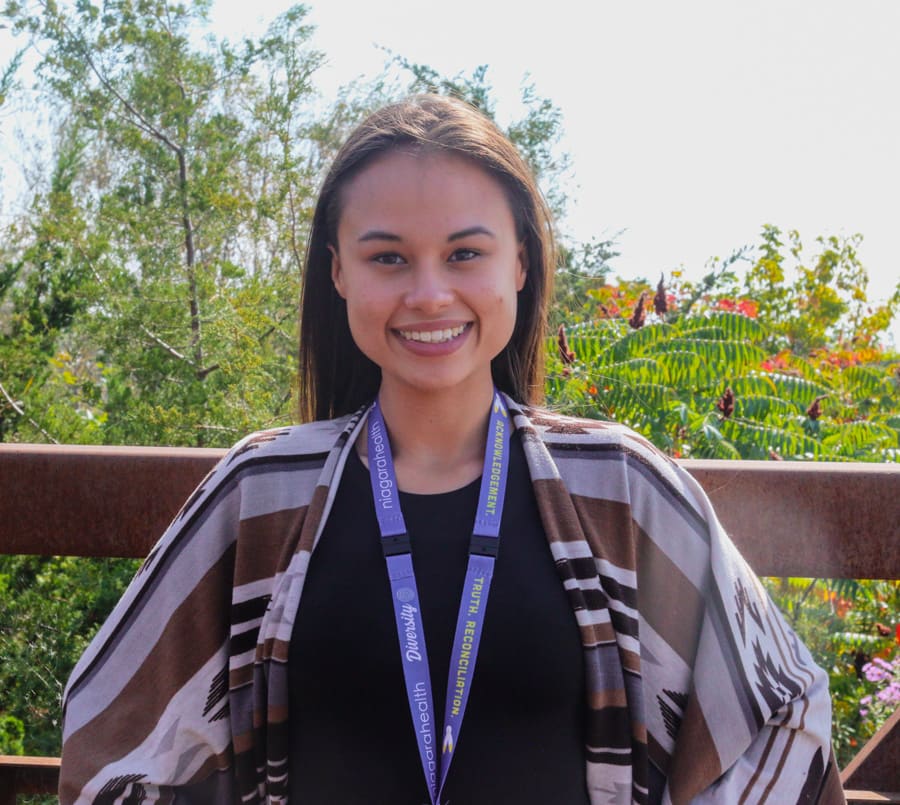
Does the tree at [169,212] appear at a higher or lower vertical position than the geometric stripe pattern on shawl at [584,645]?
higher

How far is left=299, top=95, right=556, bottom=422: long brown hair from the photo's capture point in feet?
6.52

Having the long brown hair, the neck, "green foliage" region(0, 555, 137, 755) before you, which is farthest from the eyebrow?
"green foliage" region(0, 555, 137, 755)

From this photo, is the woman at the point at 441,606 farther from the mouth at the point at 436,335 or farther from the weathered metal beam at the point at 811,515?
the weathered metal beam at the point at 811,515

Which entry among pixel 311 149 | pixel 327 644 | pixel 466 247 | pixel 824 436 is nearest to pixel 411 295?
pixel 466 247

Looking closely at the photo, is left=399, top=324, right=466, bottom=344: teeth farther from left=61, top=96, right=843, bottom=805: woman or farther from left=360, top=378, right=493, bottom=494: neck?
left=360, top=378, right=493, bottom=494: neck

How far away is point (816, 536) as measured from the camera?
2109 mm

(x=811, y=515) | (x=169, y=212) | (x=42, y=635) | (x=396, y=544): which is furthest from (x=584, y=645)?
(x=169, y=212)

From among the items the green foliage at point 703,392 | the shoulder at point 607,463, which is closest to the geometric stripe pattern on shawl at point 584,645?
the shoulder at point 607,463

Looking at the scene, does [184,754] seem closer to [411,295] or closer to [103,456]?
[103,456]

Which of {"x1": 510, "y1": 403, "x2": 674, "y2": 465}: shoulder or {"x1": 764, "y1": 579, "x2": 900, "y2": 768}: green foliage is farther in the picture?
{"x1": 764, "y1": 579, "x2": 900, "y2": 768}: green foliage

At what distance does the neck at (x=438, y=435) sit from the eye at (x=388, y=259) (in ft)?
0.84

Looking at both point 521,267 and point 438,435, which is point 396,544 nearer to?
point 438,435

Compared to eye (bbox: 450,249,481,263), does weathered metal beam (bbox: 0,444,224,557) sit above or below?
below

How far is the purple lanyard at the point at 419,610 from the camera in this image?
1747 millimetres
